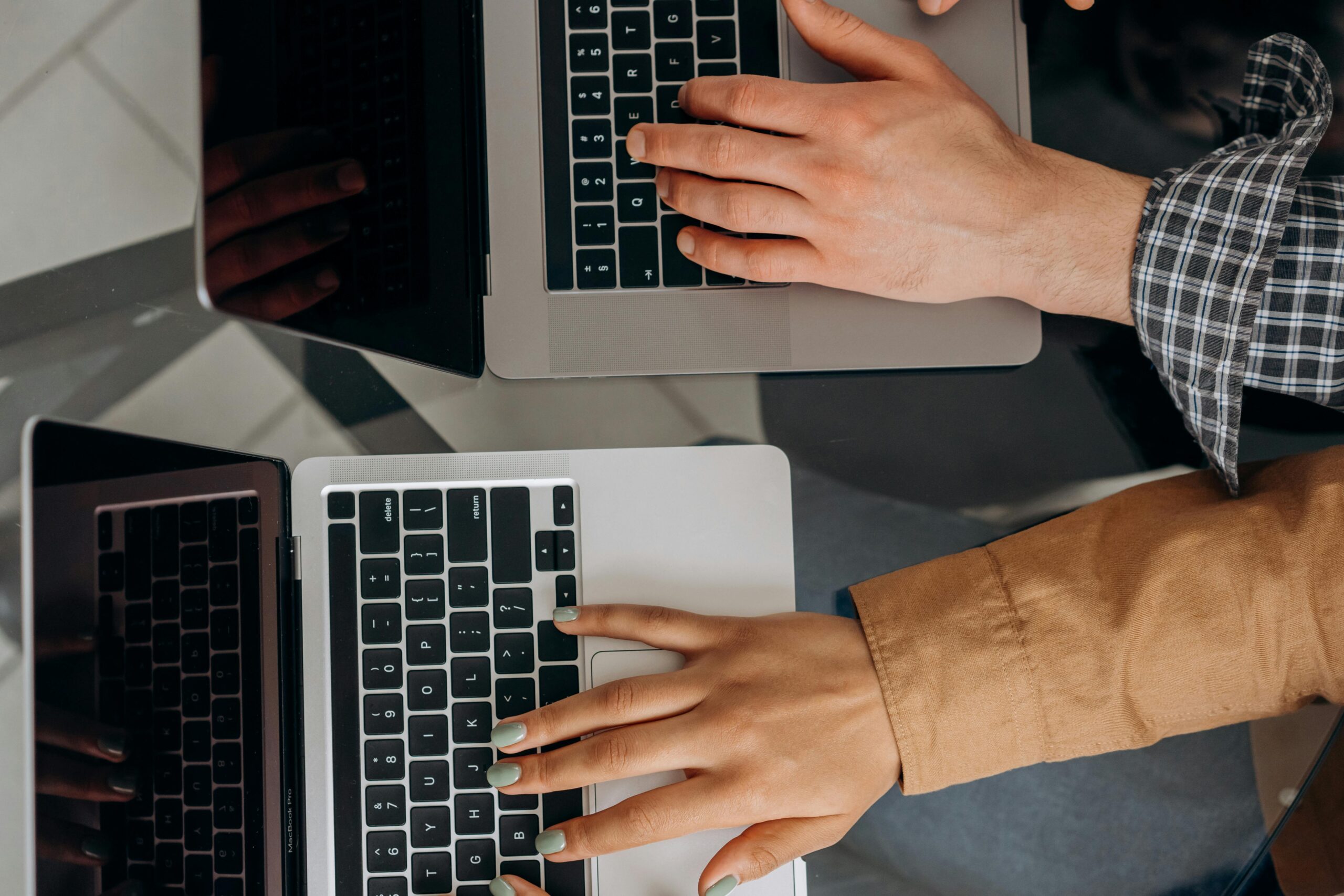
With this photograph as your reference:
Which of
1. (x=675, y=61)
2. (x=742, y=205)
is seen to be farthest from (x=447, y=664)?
(x=675, y=61)

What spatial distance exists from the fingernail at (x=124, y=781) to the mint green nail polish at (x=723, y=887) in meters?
0.44

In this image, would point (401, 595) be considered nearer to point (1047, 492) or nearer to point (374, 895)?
point (374, 895)

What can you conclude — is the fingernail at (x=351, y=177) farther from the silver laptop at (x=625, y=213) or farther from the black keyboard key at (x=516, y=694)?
the black keyboard key at (x=516, y=694)

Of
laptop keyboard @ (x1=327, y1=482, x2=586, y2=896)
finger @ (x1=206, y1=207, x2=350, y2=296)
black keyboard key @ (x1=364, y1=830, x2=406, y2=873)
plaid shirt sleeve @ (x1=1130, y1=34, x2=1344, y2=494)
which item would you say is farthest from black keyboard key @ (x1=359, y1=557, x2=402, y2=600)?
plaid shirt sleeve @ (x1=1130, y1=34, x2=1344, y2=494)

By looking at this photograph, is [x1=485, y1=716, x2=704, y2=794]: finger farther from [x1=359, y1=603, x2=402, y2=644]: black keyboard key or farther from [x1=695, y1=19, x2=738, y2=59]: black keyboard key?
[x1=695, y1=19, x2=738, y2=59]: black keyboard key

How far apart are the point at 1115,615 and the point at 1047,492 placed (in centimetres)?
14

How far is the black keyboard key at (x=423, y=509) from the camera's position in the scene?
723mm

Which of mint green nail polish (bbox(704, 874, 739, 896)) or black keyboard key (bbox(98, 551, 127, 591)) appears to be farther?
mint green nail polish (bbox(704, 874, 739, 896))

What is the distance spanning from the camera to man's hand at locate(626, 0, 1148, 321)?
2.35ft

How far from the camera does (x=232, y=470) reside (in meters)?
0.66

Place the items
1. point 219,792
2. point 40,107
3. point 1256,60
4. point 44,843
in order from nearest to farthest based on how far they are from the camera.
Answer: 1. point 44,843
2. point 219,792
3. point 1256,60
4. point 40,107

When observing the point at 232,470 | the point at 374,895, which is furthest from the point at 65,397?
the point at 374,895


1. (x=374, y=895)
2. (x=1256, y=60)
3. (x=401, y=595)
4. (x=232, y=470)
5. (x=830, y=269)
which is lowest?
(x=374, y=895)

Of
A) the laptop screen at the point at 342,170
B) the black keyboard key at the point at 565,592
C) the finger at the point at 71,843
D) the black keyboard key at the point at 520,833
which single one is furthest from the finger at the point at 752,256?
the finger at the point at 71,843
